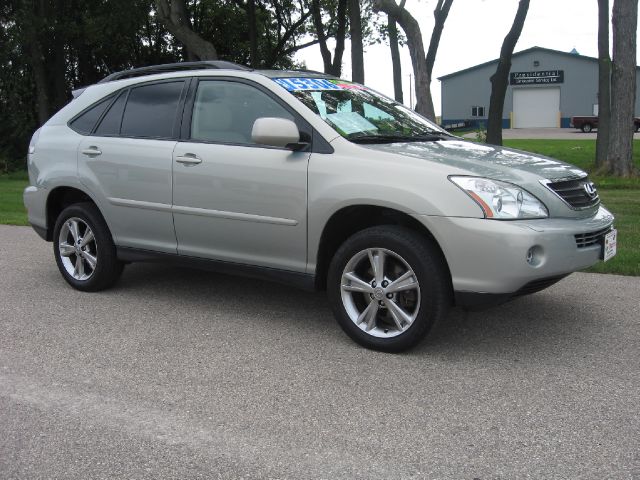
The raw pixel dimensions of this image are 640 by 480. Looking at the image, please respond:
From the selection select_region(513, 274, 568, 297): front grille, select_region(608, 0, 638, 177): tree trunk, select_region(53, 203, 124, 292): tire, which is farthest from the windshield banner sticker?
select_region(608, 0, 638, 177): tree trunk

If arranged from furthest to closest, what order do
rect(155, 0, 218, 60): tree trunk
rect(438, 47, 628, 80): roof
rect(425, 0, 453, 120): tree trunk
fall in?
rect(438, 47, 628, 80): roof < rect(155, 0, 218, 60): tree trunk < rect(425, 0, 453, 120): tree trunk

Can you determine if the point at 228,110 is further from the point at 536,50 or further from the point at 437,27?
the point at 536,50

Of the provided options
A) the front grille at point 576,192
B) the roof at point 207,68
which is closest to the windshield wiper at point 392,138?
the roof at point 207,68

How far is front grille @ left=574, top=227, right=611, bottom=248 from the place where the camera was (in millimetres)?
4398

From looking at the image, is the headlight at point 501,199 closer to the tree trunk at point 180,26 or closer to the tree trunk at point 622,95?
the tree trunk at point 622,95

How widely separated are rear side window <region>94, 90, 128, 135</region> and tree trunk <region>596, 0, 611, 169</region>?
13.4m

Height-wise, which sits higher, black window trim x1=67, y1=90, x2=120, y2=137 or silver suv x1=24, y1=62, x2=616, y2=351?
black window trim x1=67, y1=90, x2=120, y2=137

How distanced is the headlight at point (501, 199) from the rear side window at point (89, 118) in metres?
3.29

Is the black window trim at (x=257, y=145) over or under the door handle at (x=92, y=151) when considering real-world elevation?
over

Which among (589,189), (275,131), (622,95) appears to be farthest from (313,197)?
(622,95)

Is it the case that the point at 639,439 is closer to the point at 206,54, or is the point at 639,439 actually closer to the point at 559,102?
the point at 206,54

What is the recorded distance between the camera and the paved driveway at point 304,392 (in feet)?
10.4

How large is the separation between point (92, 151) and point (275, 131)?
6.73ft

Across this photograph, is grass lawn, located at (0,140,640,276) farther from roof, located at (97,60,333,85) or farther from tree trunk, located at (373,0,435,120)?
tree trunk, located at (373,0,435,120)
